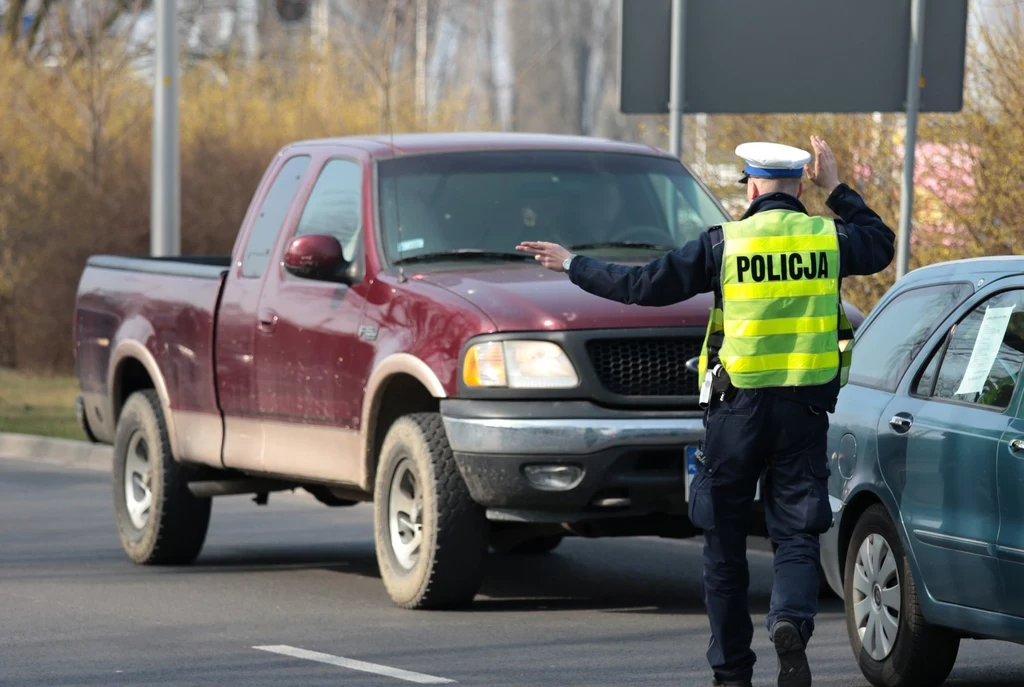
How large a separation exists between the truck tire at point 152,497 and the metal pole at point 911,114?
4.20m

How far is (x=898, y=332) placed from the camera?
7.35 metres

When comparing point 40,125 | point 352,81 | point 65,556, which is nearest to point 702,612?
point 65,556

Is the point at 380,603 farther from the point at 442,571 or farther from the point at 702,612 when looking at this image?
the point at 702,612

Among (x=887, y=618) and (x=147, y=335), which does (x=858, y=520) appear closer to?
(x=887, y=618)

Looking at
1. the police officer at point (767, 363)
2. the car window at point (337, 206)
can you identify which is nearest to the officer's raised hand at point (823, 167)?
the police officer at point (767, 363)

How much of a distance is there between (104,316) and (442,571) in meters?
Result: 3.46

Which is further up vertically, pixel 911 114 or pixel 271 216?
pixel 911 114

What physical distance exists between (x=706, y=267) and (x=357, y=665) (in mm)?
1978

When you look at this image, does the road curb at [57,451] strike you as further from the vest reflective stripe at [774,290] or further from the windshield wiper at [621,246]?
the vest reflective stripe at [774,290]

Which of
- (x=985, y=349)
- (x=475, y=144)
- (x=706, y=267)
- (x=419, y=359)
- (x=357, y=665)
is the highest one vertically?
(x=475, y=144)

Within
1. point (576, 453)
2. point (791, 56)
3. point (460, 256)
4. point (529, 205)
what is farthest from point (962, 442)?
point (791, 56)

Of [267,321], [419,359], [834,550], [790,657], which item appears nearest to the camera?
[790,657]

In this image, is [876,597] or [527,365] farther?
[527,365]

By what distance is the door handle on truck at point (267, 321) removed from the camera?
955 centimetres
